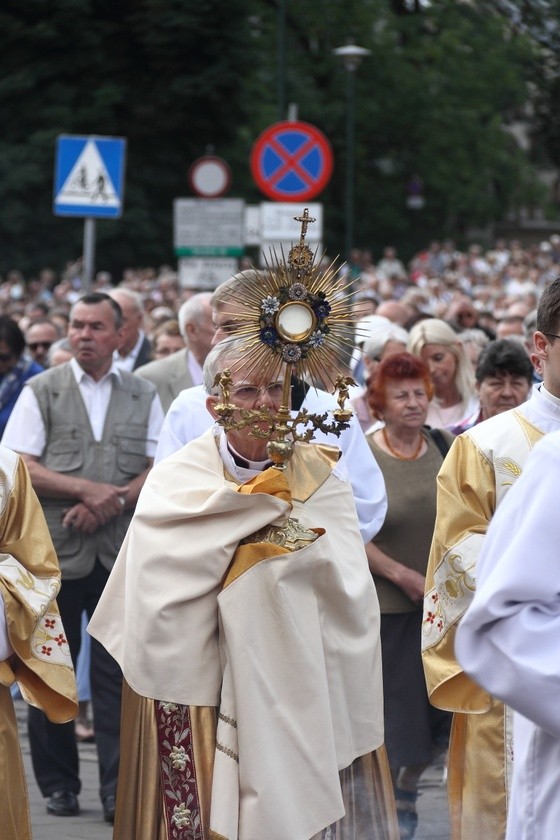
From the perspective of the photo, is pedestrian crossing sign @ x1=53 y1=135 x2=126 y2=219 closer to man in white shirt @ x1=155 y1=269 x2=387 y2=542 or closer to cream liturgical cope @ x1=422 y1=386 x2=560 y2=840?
man in white shirt @ x1=155 y1=269 x2=387 y2=542

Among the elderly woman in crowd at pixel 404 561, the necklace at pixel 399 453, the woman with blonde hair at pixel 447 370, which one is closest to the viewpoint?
the elderly woman in crowd at pixel 404 561

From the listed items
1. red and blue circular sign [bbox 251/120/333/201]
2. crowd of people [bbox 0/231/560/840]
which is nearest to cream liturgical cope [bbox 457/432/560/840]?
crowd of people [bbox 0/231/560/840]

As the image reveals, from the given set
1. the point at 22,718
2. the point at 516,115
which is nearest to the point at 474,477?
the point at 22,718

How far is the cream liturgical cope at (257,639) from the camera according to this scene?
14.5 ft

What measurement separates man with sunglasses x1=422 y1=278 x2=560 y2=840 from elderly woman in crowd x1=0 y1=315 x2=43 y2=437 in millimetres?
4366

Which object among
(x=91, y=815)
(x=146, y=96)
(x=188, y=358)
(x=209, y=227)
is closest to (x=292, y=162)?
(x=209, y=227)

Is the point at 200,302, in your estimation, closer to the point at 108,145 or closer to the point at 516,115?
the point at 108,145

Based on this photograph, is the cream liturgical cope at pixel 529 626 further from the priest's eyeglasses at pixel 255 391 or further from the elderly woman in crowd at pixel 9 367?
the elderly woman in crowd at pixel 9 367

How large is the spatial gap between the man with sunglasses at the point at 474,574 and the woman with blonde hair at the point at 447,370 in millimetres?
3886

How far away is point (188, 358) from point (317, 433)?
9.16ft

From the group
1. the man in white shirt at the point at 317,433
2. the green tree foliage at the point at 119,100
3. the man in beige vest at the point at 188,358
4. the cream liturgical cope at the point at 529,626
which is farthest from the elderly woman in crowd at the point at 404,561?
the green tree foliage at the point at 119,100

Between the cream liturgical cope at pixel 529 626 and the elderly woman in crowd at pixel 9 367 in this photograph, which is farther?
the elderly woman in crowd at pixel 9 367

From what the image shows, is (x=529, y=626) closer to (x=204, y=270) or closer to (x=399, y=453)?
(x=399, y=453)

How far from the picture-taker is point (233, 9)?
125 feet
